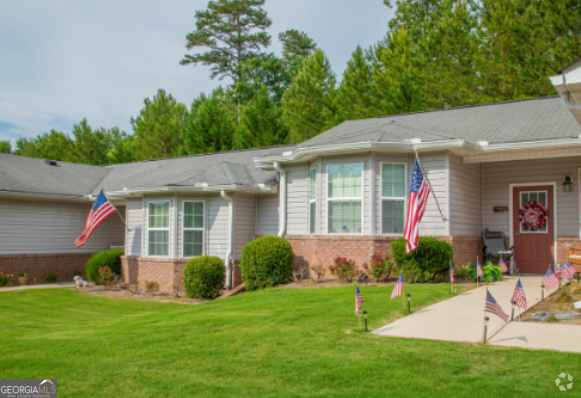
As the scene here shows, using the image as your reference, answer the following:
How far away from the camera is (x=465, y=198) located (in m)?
12.7

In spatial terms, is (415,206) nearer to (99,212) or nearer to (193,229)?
(193,229)

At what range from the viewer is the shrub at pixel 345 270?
12062mm

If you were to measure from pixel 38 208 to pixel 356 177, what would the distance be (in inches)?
464

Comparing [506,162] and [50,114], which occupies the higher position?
[50,114]

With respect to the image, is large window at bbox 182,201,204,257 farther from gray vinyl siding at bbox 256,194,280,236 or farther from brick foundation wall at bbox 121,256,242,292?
gray vinyl siding at bbox 256,194,280,236

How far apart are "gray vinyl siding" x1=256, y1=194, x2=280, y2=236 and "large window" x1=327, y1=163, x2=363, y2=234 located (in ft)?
9.39

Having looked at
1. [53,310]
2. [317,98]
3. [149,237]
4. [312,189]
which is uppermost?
[317,98]

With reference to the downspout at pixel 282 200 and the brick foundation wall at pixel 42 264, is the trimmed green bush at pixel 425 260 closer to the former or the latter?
the downspout at pixel 282 200

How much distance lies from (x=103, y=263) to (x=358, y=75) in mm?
16130

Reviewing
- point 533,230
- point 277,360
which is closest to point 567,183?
point 533,230

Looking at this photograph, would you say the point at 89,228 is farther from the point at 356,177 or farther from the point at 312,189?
the point at 356,177

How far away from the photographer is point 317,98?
29.5m

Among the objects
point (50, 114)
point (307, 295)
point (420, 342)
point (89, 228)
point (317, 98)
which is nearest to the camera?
point (420, 342)

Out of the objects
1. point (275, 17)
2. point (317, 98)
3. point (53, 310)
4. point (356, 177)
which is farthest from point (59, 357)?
point (275, 17)
